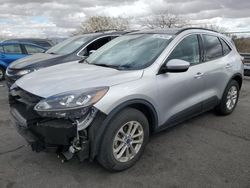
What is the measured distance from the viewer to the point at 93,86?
9.79 feet

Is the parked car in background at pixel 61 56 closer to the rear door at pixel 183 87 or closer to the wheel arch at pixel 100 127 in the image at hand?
the rear door at pixel 183 87

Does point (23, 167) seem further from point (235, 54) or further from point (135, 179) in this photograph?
point (235, 54)

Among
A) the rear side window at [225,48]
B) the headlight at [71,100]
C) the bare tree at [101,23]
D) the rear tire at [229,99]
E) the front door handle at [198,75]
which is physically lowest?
the bare tree at [101,23]

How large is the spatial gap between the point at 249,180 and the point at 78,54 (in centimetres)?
486

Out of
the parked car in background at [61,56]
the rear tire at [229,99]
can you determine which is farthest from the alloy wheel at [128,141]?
the parked car in background at [61,56]

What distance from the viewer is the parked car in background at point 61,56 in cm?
625

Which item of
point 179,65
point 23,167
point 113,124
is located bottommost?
point 23,167

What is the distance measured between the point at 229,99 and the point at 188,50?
5.53 ft

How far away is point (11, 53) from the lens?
10234mm

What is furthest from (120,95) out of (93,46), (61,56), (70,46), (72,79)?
(70,46)

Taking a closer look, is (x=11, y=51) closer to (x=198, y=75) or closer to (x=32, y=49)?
(x=32, y=49)

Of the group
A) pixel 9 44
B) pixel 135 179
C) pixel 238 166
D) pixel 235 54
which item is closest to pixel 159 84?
pixel 135 179

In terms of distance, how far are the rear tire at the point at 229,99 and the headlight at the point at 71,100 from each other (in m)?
2.87

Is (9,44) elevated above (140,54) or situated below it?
below
